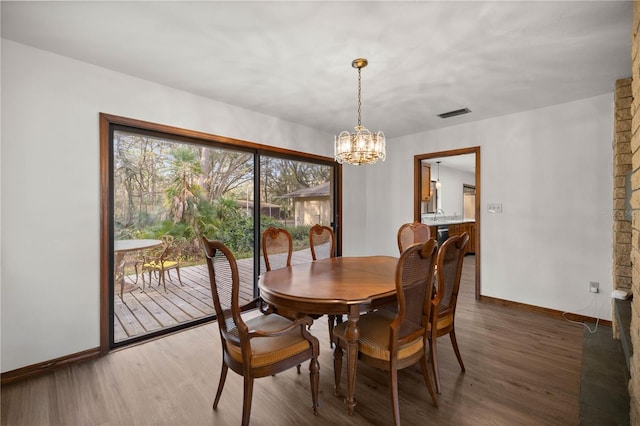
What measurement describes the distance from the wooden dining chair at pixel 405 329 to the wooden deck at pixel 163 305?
168 cm

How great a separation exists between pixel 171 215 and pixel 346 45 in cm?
228

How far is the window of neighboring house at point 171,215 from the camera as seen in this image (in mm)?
2666

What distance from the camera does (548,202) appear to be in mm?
3480

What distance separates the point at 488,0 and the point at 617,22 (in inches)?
37.2

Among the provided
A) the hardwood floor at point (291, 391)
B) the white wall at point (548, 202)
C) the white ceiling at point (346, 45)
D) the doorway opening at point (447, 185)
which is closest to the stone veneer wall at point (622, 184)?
the white ceiling at point (346, 45)

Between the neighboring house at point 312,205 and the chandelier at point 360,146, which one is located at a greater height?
the chandelier at point 360,146

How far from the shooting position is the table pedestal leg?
1694 millimetres

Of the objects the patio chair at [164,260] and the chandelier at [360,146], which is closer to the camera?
the chandelier at [360,146]

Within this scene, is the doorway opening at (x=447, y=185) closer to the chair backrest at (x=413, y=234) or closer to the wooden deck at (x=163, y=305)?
the chair backrest at (x=413, y=234)

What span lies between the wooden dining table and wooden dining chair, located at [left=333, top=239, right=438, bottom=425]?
0.43 ft

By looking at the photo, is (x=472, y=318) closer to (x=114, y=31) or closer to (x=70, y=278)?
(x=70, y=278)

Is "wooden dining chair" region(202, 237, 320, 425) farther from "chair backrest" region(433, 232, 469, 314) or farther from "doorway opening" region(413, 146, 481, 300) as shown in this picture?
"doorway opening" region(413, 146, 481, 300)

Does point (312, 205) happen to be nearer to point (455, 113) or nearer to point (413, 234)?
point (413, 234)

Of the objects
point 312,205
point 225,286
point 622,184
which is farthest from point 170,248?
point 622,184
